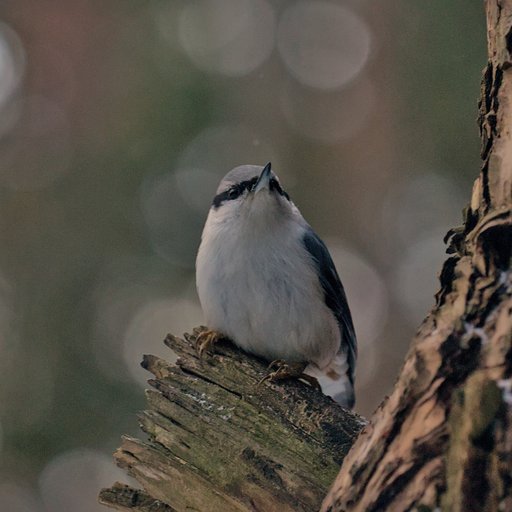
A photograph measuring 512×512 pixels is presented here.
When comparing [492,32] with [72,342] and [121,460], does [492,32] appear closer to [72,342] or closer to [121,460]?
[121,460]

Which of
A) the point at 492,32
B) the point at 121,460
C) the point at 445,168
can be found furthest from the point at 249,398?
the point at 445,168

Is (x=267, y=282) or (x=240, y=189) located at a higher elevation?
(x=240, y=189)

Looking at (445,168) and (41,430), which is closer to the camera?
(41,430)

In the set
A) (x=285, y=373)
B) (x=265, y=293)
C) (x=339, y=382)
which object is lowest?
(x=285, y=373)

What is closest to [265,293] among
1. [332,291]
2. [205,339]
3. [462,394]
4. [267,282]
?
[267,282]

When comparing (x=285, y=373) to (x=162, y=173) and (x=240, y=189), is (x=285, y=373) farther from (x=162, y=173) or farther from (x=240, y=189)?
(x=162, y=173)

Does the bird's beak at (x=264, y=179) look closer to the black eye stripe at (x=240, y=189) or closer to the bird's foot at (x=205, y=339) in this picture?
the black eye stripe at (x=240, y=189)

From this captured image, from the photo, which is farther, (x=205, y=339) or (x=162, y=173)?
(x=162, y=173)

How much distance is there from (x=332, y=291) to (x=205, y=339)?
2.52 feet

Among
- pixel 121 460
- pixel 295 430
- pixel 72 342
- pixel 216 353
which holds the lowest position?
pixel 121 460

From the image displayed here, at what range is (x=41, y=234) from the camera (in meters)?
6.93

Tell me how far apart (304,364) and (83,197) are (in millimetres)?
4026

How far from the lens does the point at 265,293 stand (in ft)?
11.6

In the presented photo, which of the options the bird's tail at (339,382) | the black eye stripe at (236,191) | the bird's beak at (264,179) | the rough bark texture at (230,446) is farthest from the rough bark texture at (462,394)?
the bird's tail at (339,382)
